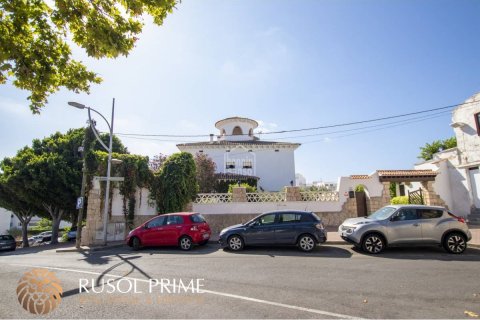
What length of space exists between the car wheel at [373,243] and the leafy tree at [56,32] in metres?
8.66

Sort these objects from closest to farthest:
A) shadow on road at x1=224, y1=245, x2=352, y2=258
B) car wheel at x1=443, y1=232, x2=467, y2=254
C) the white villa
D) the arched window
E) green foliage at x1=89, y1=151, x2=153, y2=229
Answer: car wheel at x1=443, y1=232, x2=467, y2=254, shadow on road at x1=224, y1=245, x2=352, y2=258, green foliage at x1=89, y1=151, x2=153, y2=229, the white villa, the arched window

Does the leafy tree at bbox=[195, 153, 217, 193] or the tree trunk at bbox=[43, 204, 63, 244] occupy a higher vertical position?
the leafy tree at bbox=[195, 153, 217, 193]

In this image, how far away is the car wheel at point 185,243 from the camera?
34.2 ft

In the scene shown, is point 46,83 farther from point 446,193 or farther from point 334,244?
point 446,193

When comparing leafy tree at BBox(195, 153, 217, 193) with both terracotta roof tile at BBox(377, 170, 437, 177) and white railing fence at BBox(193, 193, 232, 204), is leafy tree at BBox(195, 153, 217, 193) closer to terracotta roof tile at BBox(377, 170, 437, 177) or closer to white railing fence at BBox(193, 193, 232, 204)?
white railing fence at BBox(193, 193, 232, 204)

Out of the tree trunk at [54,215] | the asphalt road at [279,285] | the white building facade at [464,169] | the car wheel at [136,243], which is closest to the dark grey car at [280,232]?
the asphalt road at [279,285]

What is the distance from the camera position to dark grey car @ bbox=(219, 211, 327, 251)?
9.36 m

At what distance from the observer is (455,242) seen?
28.4 ft

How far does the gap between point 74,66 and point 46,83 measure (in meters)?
0.70

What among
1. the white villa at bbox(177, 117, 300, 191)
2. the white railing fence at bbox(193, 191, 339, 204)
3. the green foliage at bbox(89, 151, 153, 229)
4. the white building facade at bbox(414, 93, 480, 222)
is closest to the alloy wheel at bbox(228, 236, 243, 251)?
the white railing fence at bbox(193, 191, 339, 204)

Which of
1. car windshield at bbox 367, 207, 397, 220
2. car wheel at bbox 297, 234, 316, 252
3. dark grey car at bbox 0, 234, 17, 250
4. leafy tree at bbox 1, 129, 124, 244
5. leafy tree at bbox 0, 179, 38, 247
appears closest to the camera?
car windshield at bbox 367, 207, 397, 220

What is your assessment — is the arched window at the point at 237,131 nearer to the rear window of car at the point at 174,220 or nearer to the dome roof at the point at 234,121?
the dome roof at the point at 234,121

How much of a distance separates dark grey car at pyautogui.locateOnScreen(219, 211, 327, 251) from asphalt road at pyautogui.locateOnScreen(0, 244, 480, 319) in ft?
1.81

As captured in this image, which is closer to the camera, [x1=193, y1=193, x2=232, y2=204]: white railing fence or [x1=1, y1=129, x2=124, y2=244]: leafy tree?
[x1=193, y1=193, x2=232, y2=204]: white railing fence
